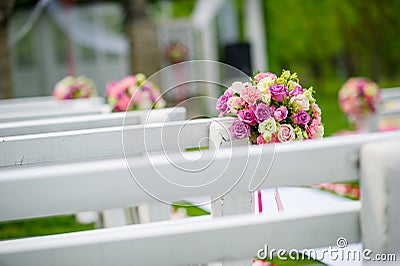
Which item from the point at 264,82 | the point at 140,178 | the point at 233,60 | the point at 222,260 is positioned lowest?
the point at 222,260

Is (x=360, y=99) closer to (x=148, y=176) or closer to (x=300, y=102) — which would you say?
(x=300, y=102)

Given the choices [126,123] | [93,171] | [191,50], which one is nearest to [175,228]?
[93,171]

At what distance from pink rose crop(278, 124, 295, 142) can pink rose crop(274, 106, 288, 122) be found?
0.03 meters

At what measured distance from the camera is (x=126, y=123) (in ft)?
10.7

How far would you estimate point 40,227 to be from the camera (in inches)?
249

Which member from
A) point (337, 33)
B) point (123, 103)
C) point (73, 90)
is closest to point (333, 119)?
point (73, 90)

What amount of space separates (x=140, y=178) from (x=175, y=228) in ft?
0.51

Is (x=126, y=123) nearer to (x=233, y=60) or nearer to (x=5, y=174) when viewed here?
(x=5, y=174)

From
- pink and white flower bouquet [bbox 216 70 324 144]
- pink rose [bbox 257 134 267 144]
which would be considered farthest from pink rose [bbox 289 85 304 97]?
pink rose [bbox 257 134 267 144]

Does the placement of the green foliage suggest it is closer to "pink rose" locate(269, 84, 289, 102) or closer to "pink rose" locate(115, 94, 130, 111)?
"pink rose" locate(115, 94, 130, 111)

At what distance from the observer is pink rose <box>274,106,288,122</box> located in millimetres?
2250

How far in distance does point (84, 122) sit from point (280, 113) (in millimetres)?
1129

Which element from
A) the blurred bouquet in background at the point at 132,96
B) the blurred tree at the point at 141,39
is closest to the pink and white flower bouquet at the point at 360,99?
the blurred bouquet in background at the point at 132,96

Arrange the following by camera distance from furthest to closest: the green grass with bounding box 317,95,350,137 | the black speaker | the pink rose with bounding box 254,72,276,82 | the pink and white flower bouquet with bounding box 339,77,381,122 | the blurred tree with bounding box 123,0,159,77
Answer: the black speaker, the green grass with bounding box 317,95,350,137, the blurred tree with bounding box 123,0,159,77, the pink and white flower bouquet with bounding box 339,77,381,122, the pink rose with bounding box 254,72,276,82
